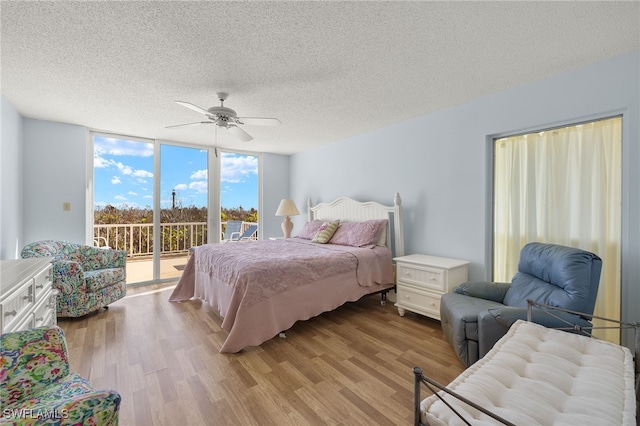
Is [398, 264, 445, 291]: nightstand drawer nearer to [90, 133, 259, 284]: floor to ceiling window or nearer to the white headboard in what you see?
the white headboard

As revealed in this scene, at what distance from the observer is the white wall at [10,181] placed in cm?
280

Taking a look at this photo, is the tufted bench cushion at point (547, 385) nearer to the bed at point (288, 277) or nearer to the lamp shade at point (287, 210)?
the bed at point (288, 277)

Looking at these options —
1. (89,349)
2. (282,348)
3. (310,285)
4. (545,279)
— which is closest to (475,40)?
(545,279)

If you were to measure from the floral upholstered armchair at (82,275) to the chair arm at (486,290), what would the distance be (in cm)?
396

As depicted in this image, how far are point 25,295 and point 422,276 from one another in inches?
125

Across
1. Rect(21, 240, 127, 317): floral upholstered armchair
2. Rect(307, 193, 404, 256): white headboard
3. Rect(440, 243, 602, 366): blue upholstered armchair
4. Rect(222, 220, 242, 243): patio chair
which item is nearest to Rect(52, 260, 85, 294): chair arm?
Rect(21, 240, 127, 317): floral upholstered armchair

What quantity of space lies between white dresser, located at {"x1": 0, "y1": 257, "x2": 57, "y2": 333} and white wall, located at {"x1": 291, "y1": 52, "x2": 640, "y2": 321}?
142 inches

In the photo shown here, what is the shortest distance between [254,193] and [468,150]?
4.04 metres

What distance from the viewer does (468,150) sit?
3.09 metres

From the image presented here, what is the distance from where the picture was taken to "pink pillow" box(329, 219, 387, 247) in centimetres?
365

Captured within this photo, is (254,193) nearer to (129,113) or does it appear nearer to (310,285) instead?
(129,113)

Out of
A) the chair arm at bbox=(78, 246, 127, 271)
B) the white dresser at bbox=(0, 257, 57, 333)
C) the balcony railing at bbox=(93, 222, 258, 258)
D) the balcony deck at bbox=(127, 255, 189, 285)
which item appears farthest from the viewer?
the balcony railing at bbox=(93, 222, 258, 258)

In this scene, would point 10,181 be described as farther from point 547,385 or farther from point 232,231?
point 547,385

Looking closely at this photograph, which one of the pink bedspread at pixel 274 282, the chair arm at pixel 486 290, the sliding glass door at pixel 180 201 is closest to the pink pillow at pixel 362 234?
the pink bedspread at pixel 274 282
